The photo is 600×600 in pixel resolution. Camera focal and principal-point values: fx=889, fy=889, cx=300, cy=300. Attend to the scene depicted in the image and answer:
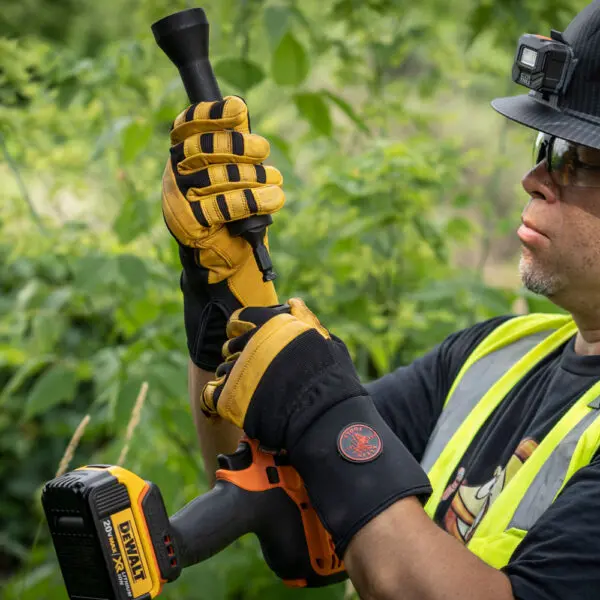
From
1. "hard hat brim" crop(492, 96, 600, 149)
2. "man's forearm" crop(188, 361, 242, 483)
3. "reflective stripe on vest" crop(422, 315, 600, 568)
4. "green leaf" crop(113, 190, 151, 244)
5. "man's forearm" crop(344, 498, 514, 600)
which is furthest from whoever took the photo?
"green leaf" crop(113, 190, 151, 244)

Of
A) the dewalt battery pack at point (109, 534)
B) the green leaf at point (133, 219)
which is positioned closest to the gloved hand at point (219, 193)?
the dewalt battery pack at point (109, 534)

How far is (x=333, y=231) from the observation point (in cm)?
341

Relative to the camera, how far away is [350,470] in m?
1.50

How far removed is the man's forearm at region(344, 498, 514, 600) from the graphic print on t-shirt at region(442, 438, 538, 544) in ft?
1.14

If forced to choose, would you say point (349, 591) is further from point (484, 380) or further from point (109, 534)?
point (109, 534)

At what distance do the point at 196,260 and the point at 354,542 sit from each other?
68 centimetres

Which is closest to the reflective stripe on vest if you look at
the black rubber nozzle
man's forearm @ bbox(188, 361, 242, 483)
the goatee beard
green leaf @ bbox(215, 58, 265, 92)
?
the goatee beard

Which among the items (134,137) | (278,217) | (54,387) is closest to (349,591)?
(54,387)

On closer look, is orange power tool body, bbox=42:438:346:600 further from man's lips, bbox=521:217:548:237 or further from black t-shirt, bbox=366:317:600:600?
man's lips, bbox=521:217:548:237

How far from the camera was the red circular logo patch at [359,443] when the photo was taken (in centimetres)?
151

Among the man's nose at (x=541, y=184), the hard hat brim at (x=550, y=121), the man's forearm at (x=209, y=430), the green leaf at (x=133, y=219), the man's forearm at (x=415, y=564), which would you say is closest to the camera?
the man's forearm at (x=415, y=564)

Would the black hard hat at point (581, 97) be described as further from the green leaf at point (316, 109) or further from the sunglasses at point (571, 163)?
the green leaf at point (316, 109)

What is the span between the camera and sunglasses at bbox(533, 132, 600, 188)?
1812 millimetres

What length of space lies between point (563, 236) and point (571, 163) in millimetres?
152
